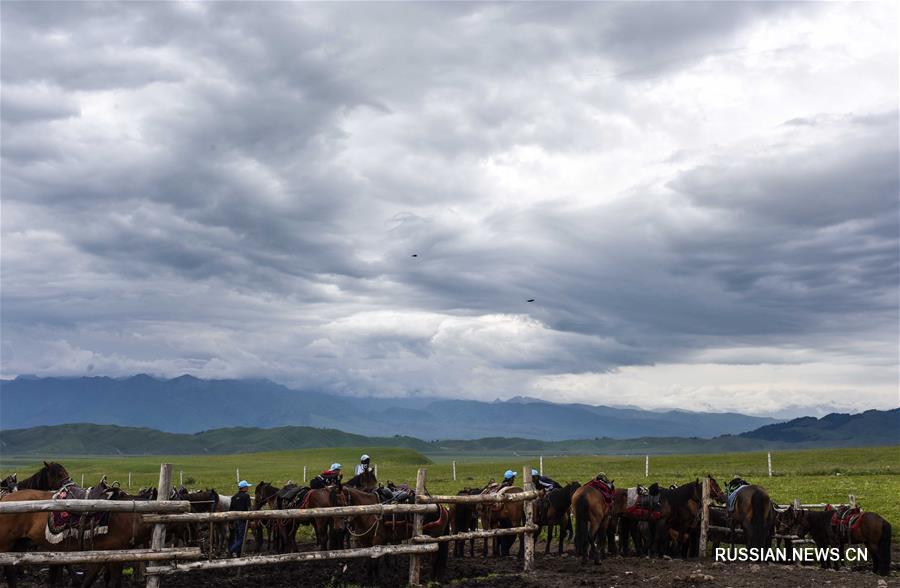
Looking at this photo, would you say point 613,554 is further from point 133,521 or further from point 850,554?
point 133,521

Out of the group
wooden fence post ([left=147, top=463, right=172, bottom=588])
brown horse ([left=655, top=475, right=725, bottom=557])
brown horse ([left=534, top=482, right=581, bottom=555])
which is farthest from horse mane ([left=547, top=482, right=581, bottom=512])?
wooden fence post ([left=147, top=463, right=172, bottom=588])

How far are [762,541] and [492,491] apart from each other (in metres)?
7.00

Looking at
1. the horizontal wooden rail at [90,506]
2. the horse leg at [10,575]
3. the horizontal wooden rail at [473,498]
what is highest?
the horizontal wooden rail at [90,506]

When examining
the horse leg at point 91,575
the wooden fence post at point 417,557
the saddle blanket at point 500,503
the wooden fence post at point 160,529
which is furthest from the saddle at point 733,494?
the horse leg at point 91,575

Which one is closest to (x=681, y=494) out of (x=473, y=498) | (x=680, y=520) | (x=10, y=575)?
(x=680, y=520)

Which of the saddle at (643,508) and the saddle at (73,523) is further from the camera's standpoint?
the saddle at (643,508)

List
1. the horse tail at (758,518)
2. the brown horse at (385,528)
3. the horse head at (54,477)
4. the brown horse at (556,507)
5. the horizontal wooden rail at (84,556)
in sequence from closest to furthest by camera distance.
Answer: the horizontal wooden rail at (84,556)
the brown horse at (385,528)
the horse head at (54,477)
the horse tail at (758,518)
the brown horse at (556,507)

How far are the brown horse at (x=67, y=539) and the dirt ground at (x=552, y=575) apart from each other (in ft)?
6.20

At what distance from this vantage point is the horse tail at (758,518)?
17.0m

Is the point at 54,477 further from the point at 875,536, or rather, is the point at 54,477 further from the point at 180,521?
the point at 875,536

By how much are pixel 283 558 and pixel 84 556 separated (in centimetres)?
340

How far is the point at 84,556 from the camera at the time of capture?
11.6 metres

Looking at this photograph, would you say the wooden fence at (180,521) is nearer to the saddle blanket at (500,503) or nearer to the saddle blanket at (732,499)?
the saddle blanket at (500,503)

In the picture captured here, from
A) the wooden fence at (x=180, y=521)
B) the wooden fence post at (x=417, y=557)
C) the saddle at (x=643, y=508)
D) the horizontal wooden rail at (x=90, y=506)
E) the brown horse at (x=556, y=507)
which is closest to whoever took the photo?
the horizontal wooden rail at (x=90, y=506)
